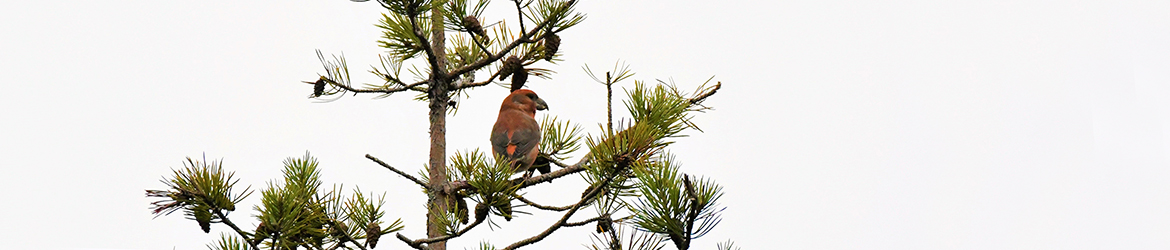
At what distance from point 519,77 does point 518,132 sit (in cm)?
41

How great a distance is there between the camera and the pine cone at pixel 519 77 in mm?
4080

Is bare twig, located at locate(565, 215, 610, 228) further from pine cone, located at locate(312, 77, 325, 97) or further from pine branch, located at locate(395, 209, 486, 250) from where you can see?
pine cone, located at locate(312, 77, 325, 97)

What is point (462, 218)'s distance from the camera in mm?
3818

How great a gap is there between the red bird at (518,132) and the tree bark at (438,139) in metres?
0.23

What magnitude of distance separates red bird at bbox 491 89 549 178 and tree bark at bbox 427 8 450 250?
23 centimetres

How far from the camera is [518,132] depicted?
4445mm

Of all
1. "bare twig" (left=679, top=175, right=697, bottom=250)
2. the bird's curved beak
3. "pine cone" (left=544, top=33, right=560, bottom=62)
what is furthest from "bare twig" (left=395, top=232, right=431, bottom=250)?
the bird's curved beak

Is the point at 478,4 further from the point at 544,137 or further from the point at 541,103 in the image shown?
the point at 541,103

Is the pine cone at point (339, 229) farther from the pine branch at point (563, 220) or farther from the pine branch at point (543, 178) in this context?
the pine branch at point (563, 220)

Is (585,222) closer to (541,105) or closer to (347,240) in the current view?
(347,240)

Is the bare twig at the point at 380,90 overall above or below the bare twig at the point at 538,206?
above

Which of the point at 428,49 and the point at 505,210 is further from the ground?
the point at 428,49

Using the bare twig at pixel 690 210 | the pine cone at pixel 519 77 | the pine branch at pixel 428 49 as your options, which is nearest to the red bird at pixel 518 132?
the pine cone at pixel 519 77

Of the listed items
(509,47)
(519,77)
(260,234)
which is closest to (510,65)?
(519,77)
